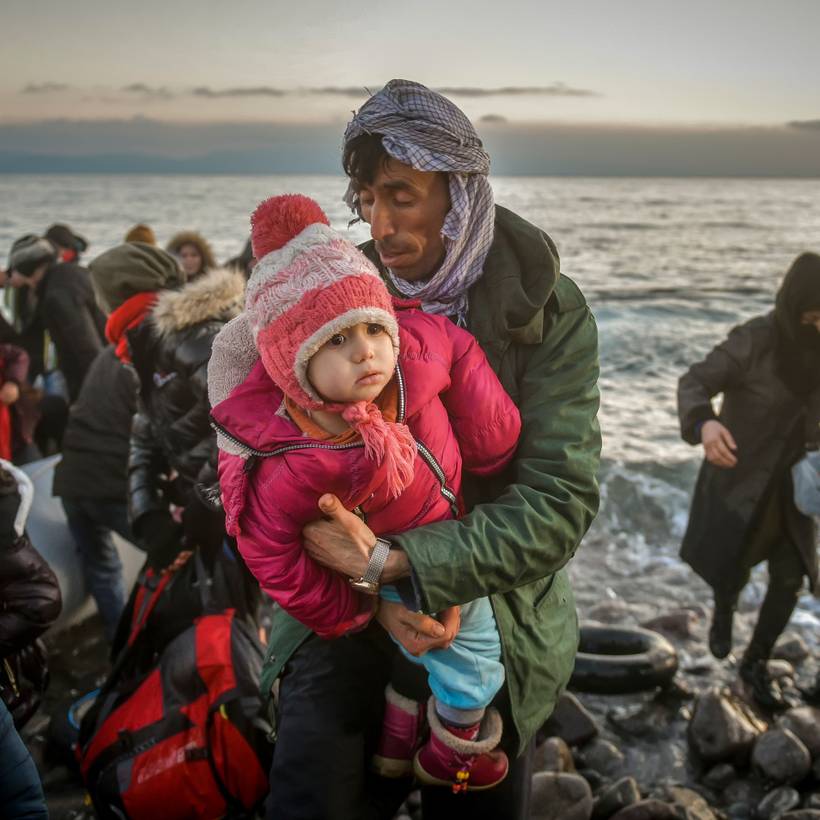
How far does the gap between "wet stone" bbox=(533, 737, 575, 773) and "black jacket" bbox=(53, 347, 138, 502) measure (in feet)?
9.07

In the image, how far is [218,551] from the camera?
12.0ft

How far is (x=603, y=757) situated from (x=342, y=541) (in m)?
3.01

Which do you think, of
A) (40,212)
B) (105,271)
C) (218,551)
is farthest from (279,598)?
(40,212)

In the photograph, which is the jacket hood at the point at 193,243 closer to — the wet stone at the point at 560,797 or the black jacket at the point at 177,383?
the black jacket at the point at 177,383

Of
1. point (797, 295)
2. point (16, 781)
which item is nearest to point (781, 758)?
point (797, 295)

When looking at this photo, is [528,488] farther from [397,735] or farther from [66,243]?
[66,243]

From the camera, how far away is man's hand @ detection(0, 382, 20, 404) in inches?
199

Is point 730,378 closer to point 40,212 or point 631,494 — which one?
point 631,494

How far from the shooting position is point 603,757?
4.04m

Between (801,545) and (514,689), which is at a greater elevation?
(514,689)

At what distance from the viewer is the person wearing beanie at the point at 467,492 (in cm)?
179

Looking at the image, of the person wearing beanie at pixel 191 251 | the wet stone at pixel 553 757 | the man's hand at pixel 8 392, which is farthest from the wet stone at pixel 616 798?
the person wearing beanie at pixel 191 251

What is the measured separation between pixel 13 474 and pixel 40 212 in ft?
167

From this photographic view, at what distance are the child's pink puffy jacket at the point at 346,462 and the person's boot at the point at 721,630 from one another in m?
3.39
